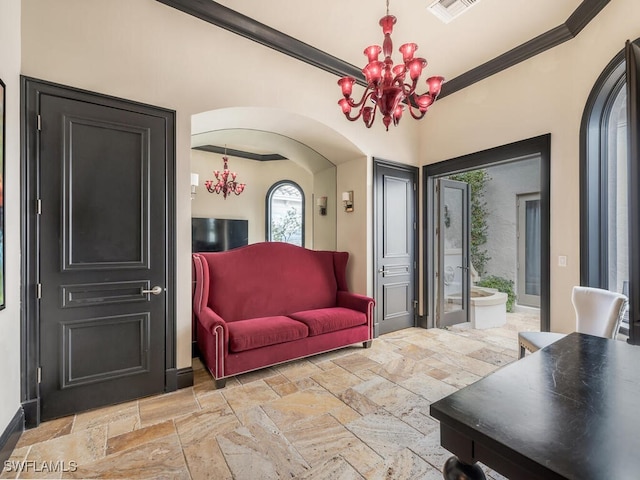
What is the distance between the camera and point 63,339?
2281 mm

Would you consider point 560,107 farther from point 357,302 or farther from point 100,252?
point 100,252

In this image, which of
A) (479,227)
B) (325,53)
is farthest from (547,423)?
(479,227)

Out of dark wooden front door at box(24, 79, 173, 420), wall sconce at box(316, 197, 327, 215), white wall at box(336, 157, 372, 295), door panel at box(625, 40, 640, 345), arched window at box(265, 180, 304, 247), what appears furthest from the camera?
arched window at box(265, 180, 304, 247)

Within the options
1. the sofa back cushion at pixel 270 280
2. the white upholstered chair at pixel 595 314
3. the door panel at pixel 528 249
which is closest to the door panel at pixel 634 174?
the white upholstered chair at pixel 595 314

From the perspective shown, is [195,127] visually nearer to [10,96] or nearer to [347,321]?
[10,96]

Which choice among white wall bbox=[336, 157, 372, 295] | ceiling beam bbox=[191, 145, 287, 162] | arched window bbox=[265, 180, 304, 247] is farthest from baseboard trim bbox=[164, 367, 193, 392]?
ceiling beam bbox=[191, 145, 287, 162]

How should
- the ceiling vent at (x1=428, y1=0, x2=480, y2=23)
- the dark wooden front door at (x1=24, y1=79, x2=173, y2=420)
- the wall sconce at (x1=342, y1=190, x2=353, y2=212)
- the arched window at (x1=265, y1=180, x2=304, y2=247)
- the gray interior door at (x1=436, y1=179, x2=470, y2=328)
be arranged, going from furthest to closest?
the arched window at (x1=265, y1=180, x2=304, y2=247)
the gray interior door at (x1=436, y1=179, x2=470, y2=328)
the wall sconce at (x1=342, y1=190, x2=353, y2=212)
the ceiling vent at (x1=428, y1=0, x2=480, y2=23)
the dark wooden front door at (x1=24, y1=79, x2=173, y2=420)

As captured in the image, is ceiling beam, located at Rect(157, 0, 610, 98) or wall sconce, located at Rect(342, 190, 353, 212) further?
wall sconce, located at Rect(342, 190, 353, 212)

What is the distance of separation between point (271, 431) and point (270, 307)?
1.58 m

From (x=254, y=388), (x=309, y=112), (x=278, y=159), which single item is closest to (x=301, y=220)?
(x=278, y=159)

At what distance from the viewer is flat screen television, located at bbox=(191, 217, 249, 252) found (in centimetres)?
620

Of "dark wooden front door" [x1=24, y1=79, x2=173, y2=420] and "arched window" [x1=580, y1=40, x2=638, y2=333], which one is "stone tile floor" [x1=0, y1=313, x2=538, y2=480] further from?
"arched window" [x1=580, y1=40, x2=638, y2=333]

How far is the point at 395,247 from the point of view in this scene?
4414mm

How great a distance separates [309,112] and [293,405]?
9.72 feet
